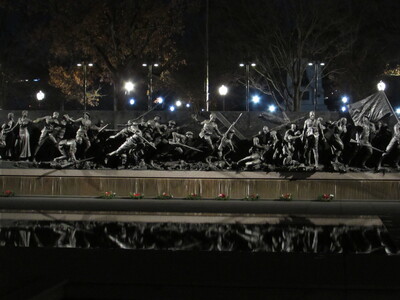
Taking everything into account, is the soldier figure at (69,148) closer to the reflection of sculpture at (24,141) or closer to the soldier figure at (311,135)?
the reflection of sculpture at (24,141)

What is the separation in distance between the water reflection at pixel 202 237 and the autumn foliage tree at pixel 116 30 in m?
29.3

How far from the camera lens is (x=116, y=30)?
47625 millimetres

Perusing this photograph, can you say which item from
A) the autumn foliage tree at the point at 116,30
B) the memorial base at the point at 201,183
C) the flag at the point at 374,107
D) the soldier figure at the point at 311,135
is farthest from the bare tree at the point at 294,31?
the memorial base at the point at 201,183

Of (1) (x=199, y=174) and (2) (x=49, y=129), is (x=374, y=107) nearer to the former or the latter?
(1) (x=199, y=174)

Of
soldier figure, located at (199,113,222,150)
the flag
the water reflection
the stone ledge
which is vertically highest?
the flag

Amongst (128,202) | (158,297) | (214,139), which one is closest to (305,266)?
(158,297)

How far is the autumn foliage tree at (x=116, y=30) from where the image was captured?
46.7 metres

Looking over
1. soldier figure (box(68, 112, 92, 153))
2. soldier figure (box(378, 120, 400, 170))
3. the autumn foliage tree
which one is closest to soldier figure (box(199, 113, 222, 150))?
soldier figure (box(68, 112, 92, 153))

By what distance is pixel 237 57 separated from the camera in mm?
51375

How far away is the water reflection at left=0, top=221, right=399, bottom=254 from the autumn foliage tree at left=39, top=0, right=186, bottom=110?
29329 mm

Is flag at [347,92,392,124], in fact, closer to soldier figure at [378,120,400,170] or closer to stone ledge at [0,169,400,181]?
soldier figure at [378,120,400,170]

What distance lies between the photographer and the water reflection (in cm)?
1407

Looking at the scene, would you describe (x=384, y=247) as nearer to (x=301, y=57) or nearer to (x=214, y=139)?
(x=214, y=139)

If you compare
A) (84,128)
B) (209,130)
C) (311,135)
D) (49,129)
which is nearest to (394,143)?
(311,135)
